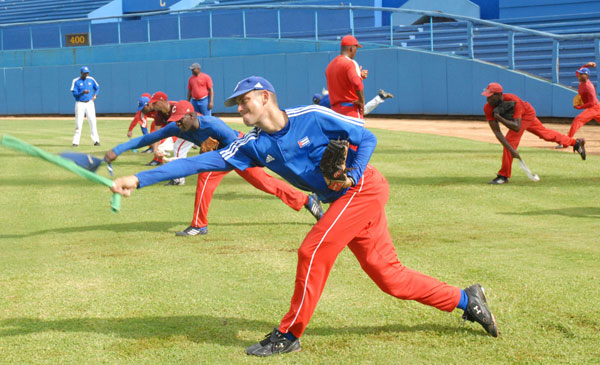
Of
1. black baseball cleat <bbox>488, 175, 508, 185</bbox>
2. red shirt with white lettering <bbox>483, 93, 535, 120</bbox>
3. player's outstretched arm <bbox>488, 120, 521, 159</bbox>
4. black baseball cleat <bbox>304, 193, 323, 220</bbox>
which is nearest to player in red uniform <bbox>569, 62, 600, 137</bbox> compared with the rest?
red shirt with white lettering <bbox>483, 93, 535, 120</bbox>

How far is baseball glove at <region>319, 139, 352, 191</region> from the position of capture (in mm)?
4344

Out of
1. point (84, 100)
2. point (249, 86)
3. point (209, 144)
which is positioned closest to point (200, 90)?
point (84, 100)

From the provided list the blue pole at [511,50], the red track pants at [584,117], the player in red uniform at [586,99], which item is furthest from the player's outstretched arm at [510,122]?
the blue pole at [511,50]

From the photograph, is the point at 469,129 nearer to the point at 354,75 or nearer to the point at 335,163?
the point at 354,75

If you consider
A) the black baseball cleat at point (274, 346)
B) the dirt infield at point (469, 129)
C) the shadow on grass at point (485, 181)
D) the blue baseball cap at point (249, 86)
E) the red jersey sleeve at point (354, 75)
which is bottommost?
the dirt infield at point (469, 129)

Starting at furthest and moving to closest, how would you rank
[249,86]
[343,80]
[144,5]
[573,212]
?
[144,5] < [343,80] < [573,212] < [249,86]

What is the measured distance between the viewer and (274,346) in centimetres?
462

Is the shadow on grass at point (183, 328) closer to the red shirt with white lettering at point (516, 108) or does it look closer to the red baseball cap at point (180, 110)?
the red baseball cap at point (180, 110)

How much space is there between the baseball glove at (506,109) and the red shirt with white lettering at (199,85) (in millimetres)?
10728

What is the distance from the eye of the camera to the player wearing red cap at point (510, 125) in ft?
37.2

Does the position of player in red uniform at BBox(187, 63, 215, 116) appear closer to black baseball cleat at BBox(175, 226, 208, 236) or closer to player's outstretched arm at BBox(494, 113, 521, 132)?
player's outstretched arm at BBox(494, 113, 521, 132)

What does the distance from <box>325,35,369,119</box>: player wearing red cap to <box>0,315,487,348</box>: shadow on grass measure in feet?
19.2

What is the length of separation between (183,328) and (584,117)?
556 inches

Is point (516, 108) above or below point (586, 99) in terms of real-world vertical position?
above
